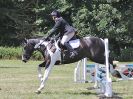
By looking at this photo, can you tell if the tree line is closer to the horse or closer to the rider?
the horse

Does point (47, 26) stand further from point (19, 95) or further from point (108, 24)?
point (19, 95)

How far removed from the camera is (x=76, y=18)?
1720 inches

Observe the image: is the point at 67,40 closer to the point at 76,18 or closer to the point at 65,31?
the point at 65,31

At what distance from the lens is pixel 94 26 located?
42.8 meters

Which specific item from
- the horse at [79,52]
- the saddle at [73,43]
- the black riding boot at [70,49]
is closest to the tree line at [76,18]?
the horse at [79,52]

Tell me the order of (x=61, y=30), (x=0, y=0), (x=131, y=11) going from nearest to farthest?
(x=61, y=30) < (x=131, y=11) < (x=0, y=0)

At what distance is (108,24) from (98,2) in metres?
2.83

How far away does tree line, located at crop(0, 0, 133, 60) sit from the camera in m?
41.7

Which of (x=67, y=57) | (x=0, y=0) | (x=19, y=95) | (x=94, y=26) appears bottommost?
(x=19, y=95)

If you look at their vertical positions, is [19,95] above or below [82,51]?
below

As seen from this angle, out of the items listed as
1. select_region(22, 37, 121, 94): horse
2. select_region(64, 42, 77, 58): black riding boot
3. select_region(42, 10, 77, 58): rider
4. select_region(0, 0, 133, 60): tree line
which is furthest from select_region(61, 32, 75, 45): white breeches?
select_region(0, 0, 133, 60): tree line

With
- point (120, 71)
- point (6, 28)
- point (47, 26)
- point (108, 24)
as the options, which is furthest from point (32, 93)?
point (6, 28)

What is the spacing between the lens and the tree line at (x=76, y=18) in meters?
41.7

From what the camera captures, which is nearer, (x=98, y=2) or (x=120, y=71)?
(x=120, y=71)
